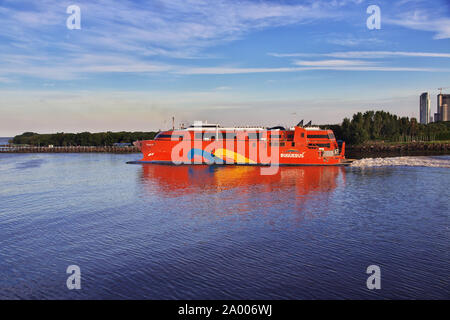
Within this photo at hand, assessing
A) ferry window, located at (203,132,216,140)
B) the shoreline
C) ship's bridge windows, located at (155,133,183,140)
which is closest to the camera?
ship's bridge windows, located at (155,133,183,140)

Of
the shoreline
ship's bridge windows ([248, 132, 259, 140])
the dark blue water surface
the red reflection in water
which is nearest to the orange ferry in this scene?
ship's bridge windows ([248, 132, 259, 140])

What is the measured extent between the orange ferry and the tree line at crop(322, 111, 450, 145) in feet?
172

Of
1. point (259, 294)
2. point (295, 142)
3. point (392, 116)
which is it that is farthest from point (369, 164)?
point (392, 116)

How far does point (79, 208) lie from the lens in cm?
2345

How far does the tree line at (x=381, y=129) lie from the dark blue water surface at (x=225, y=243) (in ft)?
253

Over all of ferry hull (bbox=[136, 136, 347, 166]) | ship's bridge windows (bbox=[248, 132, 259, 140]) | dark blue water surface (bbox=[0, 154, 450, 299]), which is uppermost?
ship's bridge windows (bbox=[248, 132, 259, 140])

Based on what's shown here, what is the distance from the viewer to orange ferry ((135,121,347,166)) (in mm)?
52719

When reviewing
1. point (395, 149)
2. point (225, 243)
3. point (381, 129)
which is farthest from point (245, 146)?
point (381, 129)

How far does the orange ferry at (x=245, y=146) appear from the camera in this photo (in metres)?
52.7

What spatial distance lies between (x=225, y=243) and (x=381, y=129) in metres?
112

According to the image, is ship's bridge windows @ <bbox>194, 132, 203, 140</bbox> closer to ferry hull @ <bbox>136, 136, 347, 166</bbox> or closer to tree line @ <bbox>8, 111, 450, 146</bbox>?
ferry hull @ <bbox>136, 136, 347, 166</bbox>

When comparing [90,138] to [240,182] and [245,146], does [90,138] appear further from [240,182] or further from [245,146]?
[240,182]

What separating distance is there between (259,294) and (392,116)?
120161 mm
